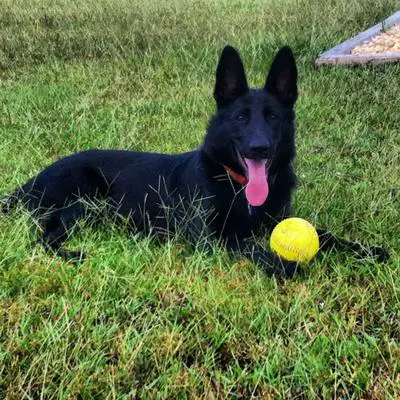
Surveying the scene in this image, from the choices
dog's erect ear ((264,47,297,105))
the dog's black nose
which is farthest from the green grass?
dog's erect ear ((264,47,297,105))

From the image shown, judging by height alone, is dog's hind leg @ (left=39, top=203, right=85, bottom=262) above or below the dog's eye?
below

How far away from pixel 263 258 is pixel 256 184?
0.43 meters

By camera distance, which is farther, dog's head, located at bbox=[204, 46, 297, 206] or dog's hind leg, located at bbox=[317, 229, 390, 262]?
dog's head, located at bbox=[204, 46, 297, 206]

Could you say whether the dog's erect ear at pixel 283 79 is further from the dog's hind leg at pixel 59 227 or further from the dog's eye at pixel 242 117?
the dog's hind leg at pixel 59 227

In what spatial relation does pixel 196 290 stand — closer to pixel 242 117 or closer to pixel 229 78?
pixel 242 117

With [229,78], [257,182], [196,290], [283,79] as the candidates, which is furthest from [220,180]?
[196,290]

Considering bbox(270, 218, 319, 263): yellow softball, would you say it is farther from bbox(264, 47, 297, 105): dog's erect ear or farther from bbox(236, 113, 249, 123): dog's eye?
bbox(264, 47, 297, 105): dog's erect ear

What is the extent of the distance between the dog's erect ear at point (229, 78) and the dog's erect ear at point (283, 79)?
6.1 inches

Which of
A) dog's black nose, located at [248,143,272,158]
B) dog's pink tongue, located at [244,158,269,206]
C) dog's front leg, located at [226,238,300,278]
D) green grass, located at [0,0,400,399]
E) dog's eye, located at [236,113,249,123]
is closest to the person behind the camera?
green grass, located at [0,0,400,399]

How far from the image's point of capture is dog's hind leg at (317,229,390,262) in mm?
2686

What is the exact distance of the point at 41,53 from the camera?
7.94 metres

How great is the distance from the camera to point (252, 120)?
9.89 ft

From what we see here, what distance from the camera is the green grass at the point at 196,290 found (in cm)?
197

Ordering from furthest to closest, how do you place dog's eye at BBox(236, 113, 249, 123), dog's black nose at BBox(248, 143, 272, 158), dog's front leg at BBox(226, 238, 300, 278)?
dog's eye at BBox(236, 113, 249, 123), dog's black nose at BBox(248, 143, 272, 158), dog's front leg at BBox(226, 238, 300, 278)
